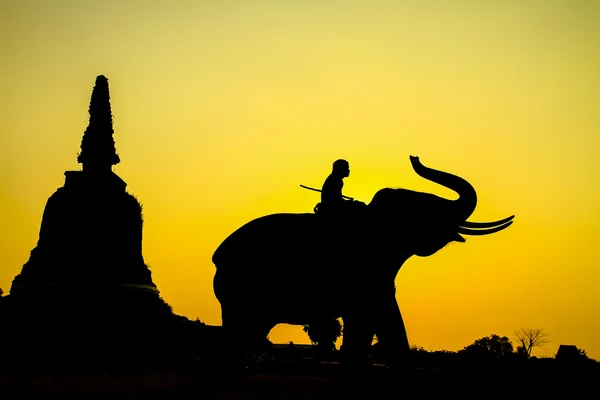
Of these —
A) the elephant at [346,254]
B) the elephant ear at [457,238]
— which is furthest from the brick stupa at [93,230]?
the elephant ear at [457,238]

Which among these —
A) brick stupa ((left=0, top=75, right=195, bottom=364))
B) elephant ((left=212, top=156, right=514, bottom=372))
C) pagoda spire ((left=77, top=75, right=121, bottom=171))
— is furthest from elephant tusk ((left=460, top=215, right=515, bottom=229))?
pagoda spire ((left=77, top=75, right=121, bottom=171))

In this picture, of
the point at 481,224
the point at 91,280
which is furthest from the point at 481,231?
the point at 91,280

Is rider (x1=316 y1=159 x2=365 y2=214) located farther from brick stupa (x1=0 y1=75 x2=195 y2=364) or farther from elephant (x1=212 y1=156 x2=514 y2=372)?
brick stupa (x1=0 y1=75 x2=195 y2=364)

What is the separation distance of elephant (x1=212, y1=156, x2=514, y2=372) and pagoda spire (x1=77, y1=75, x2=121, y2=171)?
3767cm

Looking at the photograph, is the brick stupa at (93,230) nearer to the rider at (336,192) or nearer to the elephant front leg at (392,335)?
the rider at (336,192)

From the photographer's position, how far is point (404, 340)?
12.4m

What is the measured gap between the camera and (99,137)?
4962cm

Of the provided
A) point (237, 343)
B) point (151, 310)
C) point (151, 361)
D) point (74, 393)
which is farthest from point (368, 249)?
point (151, 310)

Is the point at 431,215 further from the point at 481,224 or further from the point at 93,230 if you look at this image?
the point at 93,230

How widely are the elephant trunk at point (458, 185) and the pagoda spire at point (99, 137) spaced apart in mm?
38766

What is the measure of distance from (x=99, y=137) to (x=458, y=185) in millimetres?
39559

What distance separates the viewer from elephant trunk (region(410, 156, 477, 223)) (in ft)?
41.5

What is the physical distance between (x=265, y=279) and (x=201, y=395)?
1.97m

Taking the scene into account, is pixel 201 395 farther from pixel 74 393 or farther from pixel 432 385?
pixel 432 385
